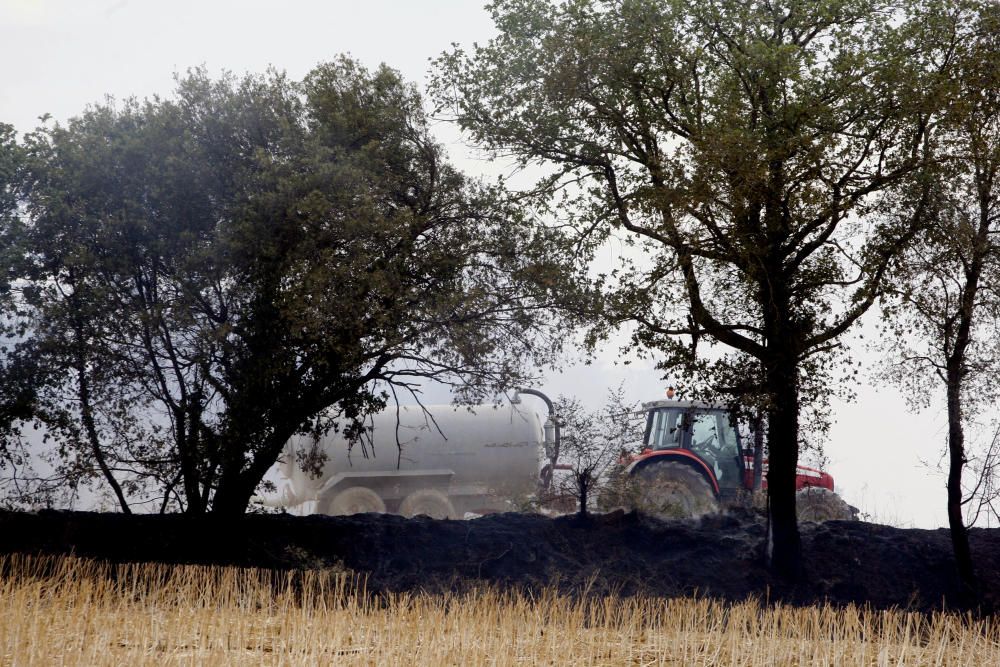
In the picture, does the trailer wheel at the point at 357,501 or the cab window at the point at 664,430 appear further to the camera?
the trailer wheel at the point at 357,501

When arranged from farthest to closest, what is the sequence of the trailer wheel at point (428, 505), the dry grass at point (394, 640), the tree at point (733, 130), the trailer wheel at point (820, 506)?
the trailer wheel at point (428, 505) < the trailer wheel at point (820, 506) < the tree at point (733, 130) < the dry grass at point (394, 640)

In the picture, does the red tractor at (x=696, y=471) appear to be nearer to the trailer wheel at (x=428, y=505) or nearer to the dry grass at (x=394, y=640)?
the trailer wheel at (x=428, y=505)

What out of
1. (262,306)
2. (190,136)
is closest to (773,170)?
(262,306)

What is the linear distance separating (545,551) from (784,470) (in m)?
3.25

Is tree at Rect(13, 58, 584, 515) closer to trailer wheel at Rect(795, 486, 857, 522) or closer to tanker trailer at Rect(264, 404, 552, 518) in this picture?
Answer: tanker trailer at Rect(264, 404, 552, 518)

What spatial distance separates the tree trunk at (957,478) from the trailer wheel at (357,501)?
894 centimetres

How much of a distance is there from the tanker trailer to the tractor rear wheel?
248 centimetres

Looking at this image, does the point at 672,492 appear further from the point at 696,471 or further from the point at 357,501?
the point at 357,501

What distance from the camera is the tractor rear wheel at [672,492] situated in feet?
47.7

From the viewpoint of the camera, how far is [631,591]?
11508mm

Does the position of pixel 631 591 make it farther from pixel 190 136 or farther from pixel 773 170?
pixel 190 136

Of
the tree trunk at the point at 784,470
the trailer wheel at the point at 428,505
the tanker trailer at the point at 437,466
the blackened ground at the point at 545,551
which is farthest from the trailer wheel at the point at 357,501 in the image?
the tree trunk at the point at 784,470

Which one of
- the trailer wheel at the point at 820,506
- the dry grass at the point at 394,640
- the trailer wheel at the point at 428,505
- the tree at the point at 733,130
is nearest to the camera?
the dry grass at the point at 394,640

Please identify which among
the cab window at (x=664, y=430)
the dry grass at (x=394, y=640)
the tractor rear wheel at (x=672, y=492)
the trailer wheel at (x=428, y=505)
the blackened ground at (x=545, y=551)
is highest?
the cab window at (x=664, y=430)
